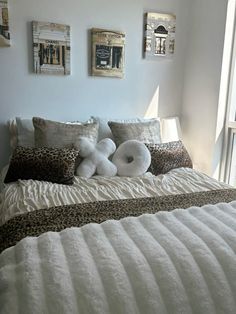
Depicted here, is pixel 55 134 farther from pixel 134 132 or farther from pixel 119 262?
pixel 119 262

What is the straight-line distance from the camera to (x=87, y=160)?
85.8 inches

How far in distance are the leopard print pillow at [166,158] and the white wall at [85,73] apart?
2.11 feet

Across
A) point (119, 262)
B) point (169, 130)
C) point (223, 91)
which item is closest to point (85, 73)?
point (169, 130)

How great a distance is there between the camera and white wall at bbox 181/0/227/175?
2.61 metres

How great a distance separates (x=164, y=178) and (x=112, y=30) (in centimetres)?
147

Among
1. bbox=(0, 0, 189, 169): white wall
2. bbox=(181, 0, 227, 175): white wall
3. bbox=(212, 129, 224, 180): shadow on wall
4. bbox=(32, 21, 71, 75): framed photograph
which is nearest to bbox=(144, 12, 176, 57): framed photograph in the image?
bbox=(0, 0, 189, 169): white wall

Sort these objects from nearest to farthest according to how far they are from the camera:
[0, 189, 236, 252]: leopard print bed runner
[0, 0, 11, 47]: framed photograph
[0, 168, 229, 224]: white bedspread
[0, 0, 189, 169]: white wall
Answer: [0, 189, 236, 252]: leopard print bed runner < [0, 168, 229, 224]: white bedspread < [0, 0, 11, 47]: framed photograph < [0, 0, 189, 169]: white wall

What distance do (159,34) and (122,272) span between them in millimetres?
2527

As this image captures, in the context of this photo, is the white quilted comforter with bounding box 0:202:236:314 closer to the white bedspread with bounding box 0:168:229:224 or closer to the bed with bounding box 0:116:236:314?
the bed with bounding box 0:116:236:314

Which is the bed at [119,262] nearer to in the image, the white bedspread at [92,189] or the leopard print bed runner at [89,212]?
the leopard print bed runner at [89,212]

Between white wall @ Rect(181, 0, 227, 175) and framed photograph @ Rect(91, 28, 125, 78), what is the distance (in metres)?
0.75

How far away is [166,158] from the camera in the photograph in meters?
2.34

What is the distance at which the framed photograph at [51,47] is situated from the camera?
241 centimetres

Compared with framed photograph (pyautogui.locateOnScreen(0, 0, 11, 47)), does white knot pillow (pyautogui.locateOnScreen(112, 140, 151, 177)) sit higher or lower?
lower
